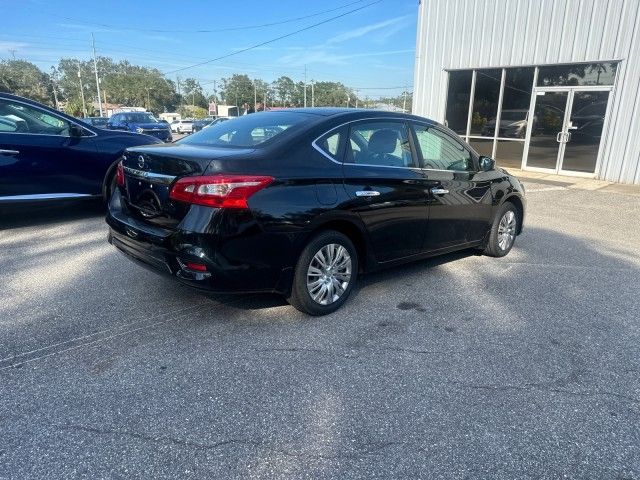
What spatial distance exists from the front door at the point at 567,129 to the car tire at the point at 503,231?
871 cm

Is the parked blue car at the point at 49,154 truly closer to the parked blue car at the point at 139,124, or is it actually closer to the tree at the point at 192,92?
the parked blue car at the point at 139,124

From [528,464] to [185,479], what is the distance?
5.31 ft

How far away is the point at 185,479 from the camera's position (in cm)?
214

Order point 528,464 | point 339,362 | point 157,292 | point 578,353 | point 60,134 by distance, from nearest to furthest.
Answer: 1. point 528,464
2. point 339,362
3. point 578,353
4. point 157,292
5. point 60,134

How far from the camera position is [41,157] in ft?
20.1

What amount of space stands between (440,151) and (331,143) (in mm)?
1471

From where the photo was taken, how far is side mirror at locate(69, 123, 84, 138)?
21.1 feet

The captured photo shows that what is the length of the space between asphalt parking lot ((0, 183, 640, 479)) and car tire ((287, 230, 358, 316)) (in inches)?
5.6

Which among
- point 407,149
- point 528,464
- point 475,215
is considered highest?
point 407,149

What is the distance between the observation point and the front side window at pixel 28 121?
5.99 m

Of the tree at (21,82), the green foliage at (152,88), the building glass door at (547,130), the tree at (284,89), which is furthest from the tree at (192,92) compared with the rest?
the building glass door at (547,130)

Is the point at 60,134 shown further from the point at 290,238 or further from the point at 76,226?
the point at 290,238

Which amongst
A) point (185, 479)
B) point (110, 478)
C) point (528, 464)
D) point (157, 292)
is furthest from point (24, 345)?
point (528, 464)

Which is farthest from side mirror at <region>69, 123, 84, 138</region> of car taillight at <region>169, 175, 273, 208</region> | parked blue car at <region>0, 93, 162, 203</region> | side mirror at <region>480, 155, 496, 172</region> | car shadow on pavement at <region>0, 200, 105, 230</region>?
side mirror at <region>480, 155, 496, 172</region>
